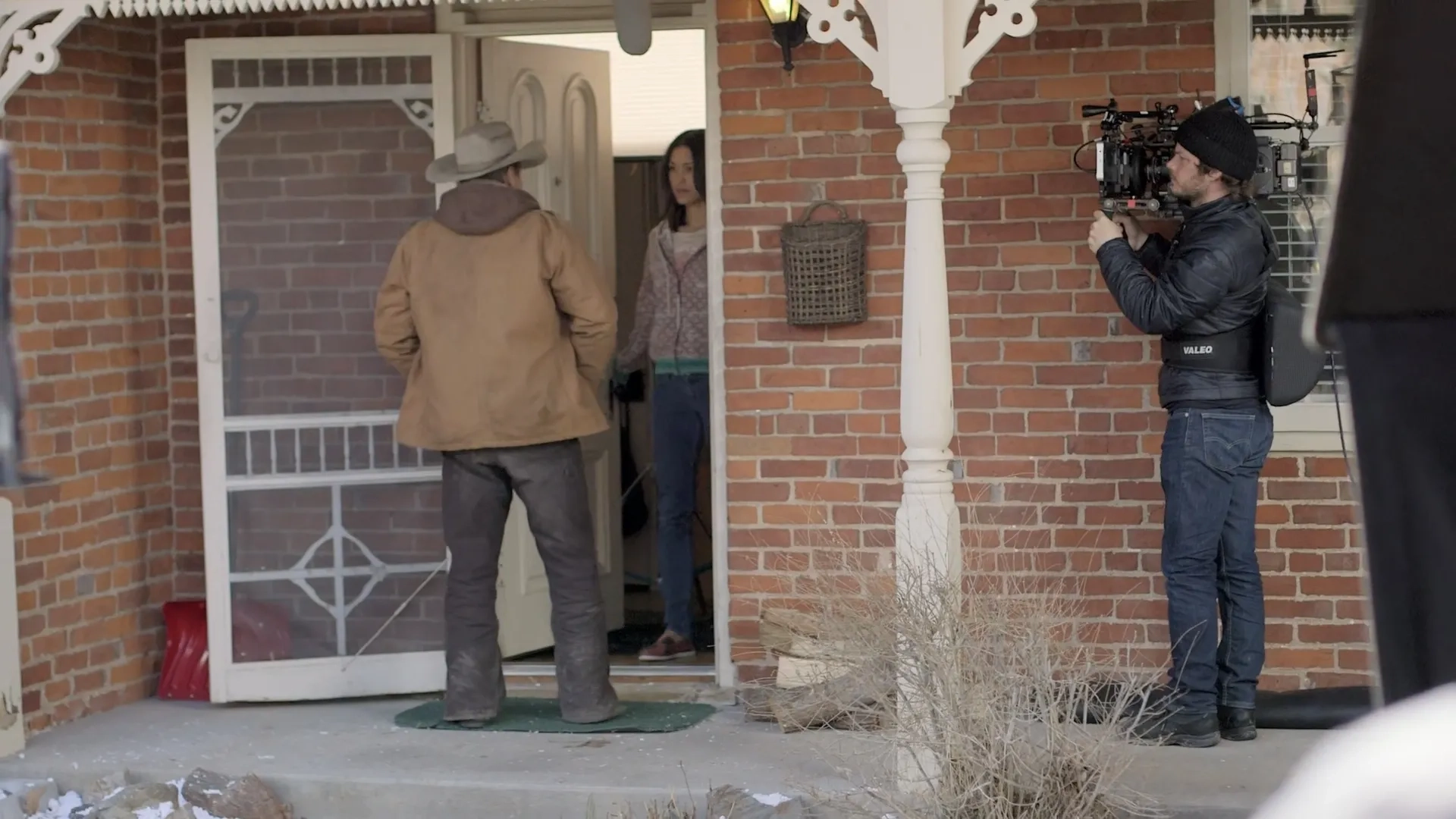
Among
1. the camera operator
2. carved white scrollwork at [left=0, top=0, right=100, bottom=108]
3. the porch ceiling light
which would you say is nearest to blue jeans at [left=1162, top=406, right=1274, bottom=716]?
the camera operator

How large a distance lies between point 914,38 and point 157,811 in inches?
127

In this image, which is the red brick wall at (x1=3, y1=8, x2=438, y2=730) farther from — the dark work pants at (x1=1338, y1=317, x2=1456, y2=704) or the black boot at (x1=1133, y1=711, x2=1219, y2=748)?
the dark work pants at (x1=1338, y1=317, x2=1456, y2=704)

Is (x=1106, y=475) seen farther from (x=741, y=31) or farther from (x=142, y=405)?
(x=142, y=405)

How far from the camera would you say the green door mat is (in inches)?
231

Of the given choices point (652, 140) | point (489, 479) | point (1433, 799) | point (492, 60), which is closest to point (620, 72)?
point (652, 140)

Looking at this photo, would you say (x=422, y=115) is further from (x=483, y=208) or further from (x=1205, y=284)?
(x=1205, y=284)

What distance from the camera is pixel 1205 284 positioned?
16.7 ft

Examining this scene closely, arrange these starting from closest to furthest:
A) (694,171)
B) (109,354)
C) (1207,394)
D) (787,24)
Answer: (1207,394), (787,24), (109,354), (694,171)

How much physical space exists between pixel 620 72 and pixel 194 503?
4130 mm

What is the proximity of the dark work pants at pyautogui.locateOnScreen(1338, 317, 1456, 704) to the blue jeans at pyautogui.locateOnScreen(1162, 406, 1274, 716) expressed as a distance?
398 cm

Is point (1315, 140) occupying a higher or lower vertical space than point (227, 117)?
lower

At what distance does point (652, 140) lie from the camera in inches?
360

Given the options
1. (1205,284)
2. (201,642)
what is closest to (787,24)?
(1205,284)

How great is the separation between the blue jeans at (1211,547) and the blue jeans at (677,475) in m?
2.08
